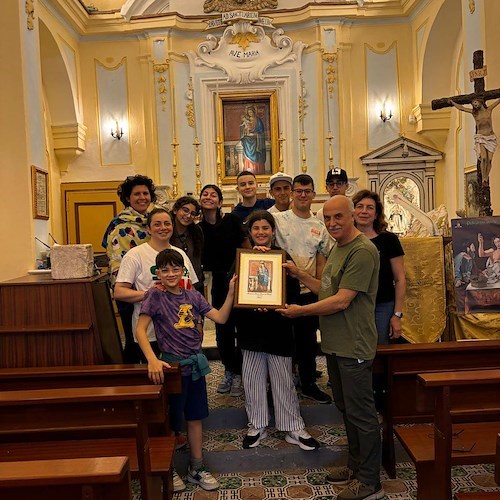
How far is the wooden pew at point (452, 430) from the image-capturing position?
2.41 meters

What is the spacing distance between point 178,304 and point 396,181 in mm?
6297

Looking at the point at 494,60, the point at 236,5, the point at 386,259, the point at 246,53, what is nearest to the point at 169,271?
the point at 386,259

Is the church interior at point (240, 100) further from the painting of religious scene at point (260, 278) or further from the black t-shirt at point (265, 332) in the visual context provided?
the painting of religious scene at point (260, 278)

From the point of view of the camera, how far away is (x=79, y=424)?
264 centimetres

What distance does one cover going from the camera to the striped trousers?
3.18 meters

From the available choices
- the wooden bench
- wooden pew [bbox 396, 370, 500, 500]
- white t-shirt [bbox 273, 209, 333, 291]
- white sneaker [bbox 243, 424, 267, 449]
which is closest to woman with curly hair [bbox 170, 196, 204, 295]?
white t-shirt [bbox 273, 209, 333, 291]

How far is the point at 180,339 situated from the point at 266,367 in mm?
620

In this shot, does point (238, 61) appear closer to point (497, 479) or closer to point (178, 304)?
point (178, 304)

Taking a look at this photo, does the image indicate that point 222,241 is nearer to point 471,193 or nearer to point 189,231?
point 189,231

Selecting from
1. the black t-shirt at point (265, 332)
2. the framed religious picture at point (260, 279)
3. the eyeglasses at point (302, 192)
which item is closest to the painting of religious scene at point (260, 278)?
the framed religious picture at point (260, 279)

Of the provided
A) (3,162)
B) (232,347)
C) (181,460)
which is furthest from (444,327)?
(3,162)

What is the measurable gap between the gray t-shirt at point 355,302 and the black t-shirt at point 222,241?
1.06 meters

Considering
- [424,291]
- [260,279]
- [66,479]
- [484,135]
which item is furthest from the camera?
[484,135]

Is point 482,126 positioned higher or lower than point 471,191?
higher
